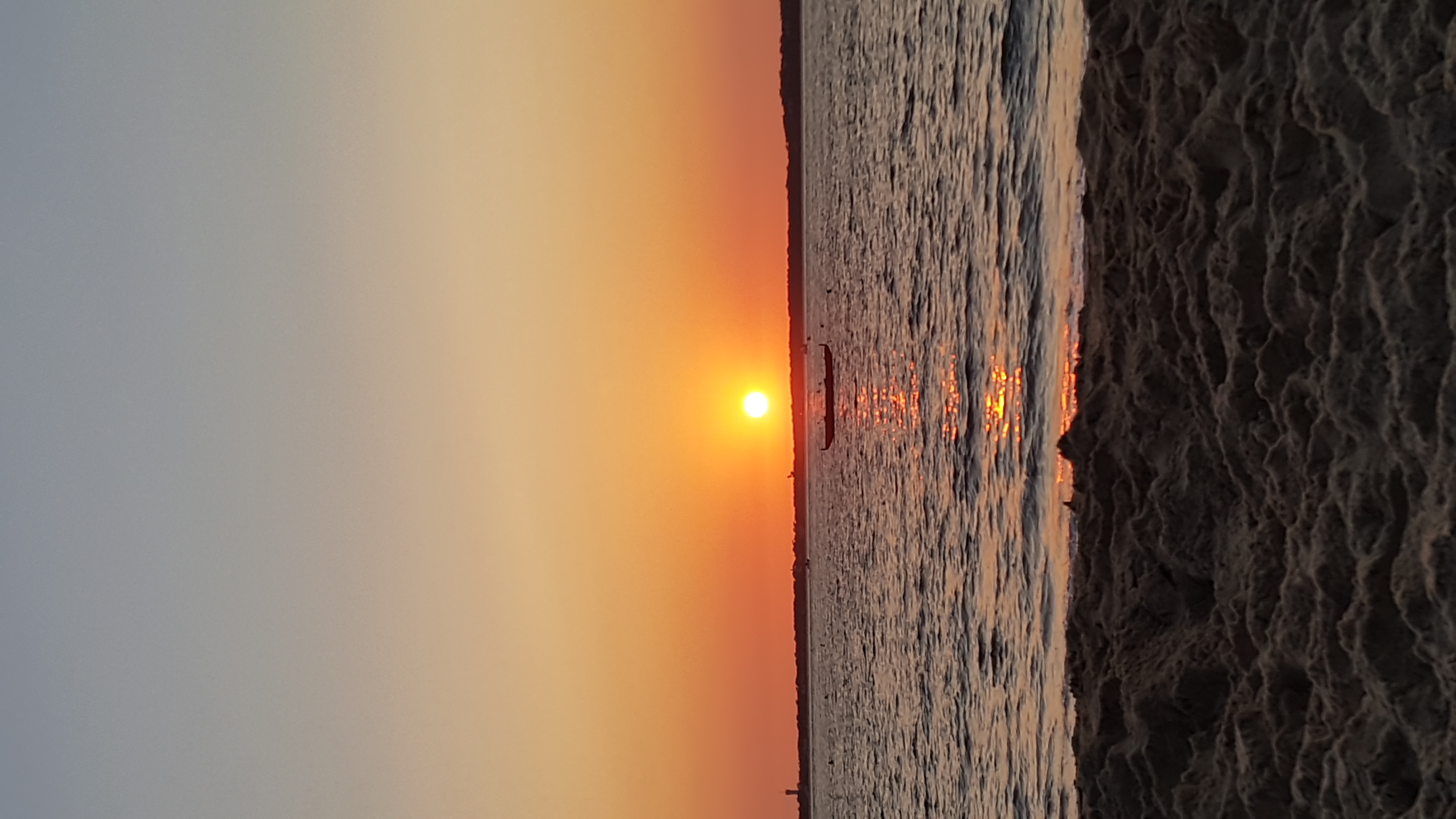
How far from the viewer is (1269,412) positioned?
23cm

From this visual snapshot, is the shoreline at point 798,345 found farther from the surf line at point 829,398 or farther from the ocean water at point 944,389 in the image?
the surf line at point 829,398

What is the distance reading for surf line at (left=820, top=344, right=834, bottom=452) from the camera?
116 centimetres

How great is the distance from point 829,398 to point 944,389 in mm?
532

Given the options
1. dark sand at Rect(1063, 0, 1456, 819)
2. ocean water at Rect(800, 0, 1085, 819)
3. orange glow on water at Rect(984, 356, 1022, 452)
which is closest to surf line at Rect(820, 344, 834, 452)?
ocean water at Rect(800, 0, 1085, 819)

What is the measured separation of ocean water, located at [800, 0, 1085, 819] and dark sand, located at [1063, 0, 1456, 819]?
5 cm

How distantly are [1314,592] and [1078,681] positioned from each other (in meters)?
0.12

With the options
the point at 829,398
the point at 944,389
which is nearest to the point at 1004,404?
the point at 944,389

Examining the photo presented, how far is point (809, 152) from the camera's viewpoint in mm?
1263

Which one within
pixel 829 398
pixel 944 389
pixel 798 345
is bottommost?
pixel 944 389

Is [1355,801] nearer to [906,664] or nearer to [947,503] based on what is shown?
[947,503]

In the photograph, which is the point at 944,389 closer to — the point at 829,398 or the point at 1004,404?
the point at 1004,404

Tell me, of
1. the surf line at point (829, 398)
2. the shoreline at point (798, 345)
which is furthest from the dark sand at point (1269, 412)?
the shoreline at point (798, 345)

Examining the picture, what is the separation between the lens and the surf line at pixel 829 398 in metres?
1.16

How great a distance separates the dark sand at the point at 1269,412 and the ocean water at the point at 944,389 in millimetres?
54
